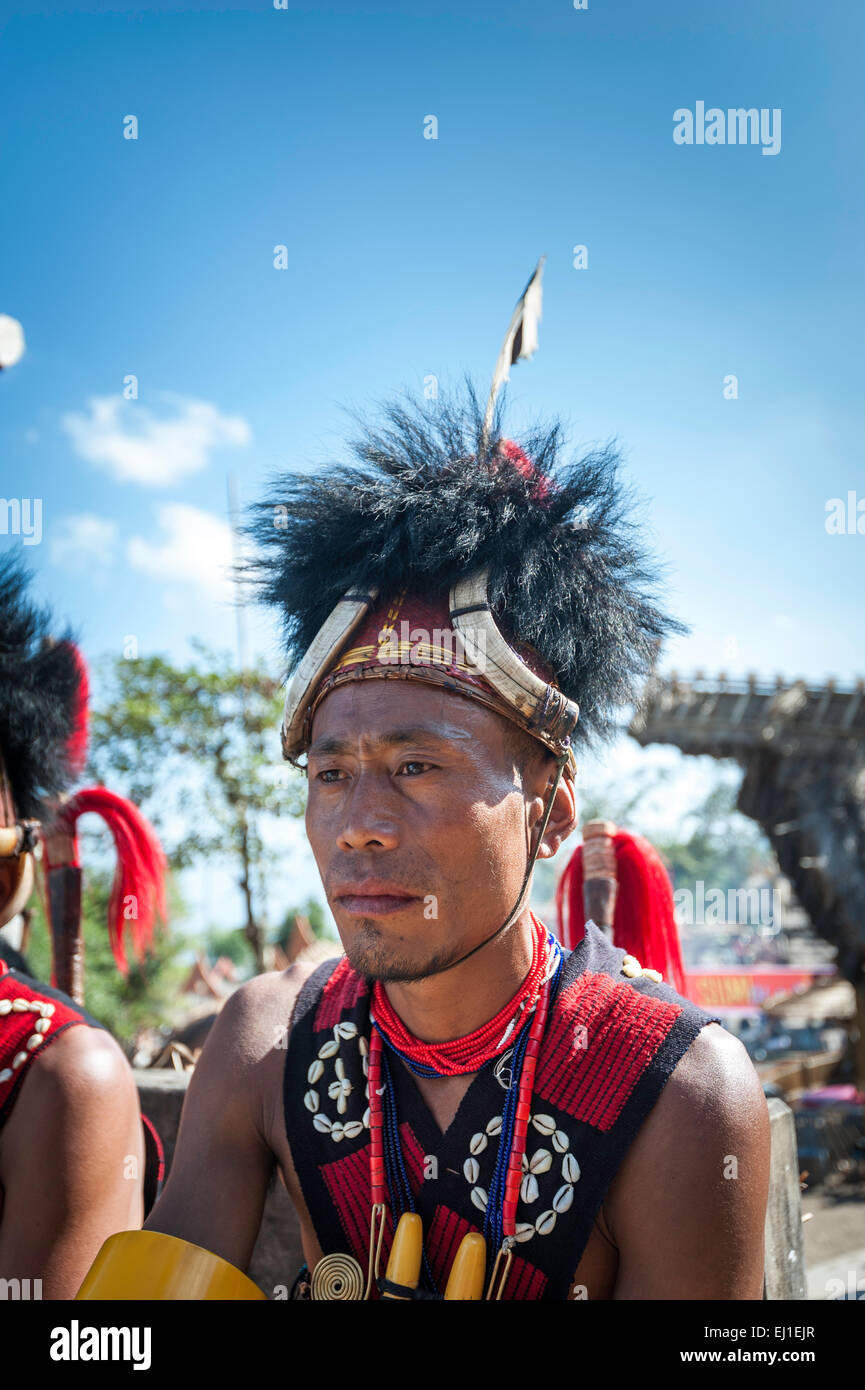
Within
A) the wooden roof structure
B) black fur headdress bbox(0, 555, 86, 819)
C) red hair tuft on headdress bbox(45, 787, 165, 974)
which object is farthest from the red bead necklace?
the wooden roof structure

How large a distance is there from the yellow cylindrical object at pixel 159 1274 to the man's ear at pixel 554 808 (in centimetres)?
98

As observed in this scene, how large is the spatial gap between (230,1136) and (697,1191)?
1.02m

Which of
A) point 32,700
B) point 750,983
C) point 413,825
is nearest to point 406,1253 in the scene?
point 413,825

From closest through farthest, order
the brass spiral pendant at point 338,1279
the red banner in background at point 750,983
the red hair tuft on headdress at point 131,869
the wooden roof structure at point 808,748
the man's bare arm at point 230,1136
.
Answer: the brass spiral pendant at point 338,1279, the man's bare arm at point 230,1136, the red hair tuft on headdress at point 131,869, the wooden roof structure at point 808,748, the red banner in background at point 750,983

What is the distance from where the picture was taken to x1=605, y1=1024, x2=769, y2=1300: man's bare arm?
5.24 feet

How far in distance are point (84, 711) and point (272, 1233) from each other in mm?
2123

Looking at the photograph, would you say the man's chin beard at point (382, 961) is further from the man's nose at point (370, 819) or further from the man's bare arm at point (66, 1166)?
the man's bare arm at point (66, 1166)

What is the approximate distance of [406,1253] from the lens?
68.6 inches

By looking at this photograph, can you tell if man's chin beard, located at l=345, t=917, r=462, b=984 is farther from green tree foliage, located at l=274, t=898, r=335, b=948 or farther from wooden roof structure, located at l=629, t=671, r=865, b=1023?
green tree foliage, located at l=274, t=898, r=335, b=948

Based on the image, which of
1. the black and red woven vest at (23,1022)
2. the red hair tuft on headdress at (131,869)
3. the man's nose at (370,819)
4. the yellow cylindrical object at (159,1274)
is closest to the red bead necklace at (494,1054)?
the yellow cylindrical object at (159,1274)

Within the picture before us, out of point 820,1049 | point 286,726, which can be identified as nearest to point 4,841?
point 286,726

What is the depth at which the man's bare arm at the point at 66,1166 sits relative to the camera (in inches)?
81.4

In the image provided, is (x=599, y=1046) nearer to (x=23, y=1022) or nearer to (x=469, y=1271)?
(x=469, y=1271)

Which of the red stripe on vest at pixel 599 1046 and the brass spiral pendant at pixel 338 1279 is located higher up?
the red stripe on vest at pixel 599 1046
